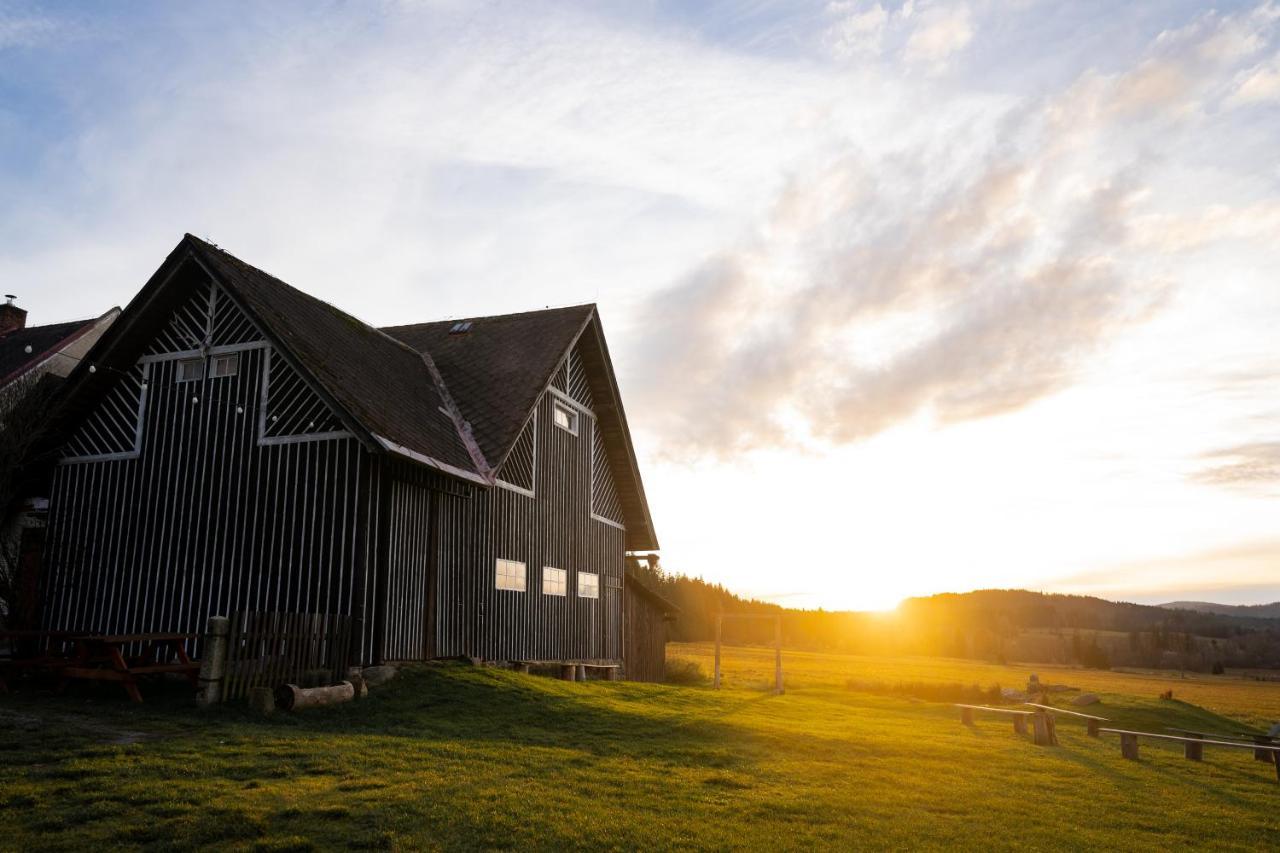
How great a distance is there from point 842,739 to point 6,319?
33.7 metres

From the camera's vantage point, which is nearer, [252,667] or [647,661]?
[252,667]

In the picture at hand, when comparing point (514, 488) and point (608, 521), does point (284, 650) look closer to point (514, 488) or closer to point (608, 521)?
point (514, 488)

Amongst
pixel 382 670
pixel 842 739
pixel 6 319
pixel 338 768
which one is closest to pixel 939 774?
pixel 842 739

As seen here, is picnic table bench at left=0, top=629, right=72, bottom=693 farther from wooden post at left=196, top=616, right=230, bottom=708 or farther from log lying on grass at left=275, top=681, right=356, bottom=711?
log lying on grass at left=275, top=681, right=356, bottom=711

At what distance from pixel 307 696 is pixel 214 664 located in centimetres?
149

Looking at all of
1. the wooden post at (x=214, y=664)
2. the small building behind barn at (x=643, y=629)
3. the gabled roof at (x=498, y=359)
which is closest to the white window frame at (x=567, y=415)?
the gabled roof at (x=498, y=359)

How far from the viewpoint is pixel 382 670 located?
1644cm

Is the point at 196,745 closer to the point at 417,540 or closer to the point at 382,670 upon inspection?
the point at 382,670

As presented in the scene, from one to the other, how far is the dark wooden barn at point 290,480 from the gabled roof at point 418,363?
0.07 metres

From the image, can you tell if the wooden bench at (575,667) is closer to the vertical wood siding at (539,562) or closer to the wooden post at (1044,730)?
the vertical wood siding at (539,562)

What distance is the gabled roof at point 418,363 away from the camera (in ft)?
57.2

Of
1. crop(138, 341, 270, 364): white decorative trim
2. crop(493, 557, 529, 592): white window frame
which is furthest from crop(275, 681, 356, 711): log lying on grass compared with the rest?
crop(138, 341, 270, 364): white decorative trim

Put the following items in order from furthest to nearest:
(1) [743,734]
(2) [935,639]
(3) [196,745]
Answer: (2) [935,639]
(1) [743,734]
(3) [196,745]

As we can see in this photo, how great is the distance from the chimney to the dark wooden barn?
17328 millimetres
